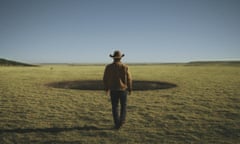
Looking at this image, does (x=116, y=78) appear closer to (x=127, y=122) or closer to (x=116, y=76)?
(x=116, y=76)

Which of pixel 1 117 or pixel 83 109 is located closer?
pixel 1 117

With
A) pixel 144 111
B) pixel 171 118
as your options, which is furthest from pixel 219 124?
pixel 144 111

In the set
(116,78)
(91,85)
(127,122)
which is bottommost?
(127,122)

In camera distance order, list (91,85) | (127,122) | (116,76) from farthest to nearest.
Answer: (91,85) → (127,122) → (116,76)

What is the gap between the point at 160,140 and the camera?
18.2ft

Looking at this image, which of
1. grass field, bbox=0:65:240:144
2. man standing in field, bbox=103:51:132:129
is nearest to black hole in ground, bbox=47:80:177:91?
grass field, bbox=0:65:240:144

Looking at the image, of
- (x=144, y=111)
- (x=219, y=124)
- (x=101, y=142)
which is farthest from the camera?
(x=144, y=111)

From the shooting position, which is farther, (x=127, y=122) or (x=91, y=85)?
(x=91, y=85)

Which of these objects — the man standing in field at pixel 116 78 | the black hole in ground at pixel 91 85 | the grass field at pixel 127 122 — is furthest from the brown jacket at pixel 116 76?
the black hole in ground at pixel 91 85

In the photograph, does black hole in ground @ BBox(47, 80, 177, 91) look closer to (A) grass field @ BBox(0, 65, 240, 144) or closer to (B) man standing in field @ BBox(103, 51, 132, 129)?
(A) grass field @ BBox(0, 65, 240, 144)

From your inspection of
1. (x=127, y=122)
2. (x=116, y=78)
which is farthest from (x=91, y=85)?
(x=116, y=78)

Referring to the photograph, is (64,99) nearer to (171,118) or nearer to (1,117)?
(1,117)

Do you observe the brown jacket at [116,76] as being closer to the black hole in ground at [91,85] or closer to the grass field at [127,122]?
the grass field at [127,122]

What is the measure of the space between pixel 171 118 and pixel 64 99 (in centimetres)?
526
